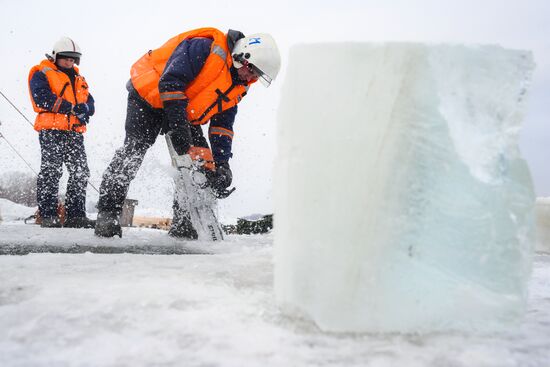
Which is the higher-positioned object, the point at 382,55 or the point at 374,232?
the point at 382,55

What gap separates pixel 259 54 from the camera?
315 cm

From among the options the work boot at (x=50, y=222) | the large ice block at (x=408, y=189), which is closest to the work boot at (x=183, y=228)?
the work boot at (x=50, y=222)

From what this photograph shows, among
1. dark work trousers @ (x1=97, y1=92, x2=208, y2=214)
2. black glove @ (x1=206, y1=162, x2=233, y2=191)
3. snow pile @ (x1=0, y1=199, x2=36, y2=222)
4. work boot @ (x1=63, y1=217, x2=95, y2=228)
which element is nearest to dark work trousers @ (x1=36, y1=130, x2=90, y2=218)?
work boot @ (x1=63, y1=217, x2=95, y2=228)

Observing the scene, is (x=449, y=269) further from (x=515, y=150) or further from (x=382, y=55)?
(x=382, y=55)

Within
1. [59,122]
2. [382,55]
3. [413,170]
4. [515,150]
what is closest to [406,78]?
[382,55]

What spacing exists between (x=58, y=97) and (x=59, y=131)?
37 centimetres

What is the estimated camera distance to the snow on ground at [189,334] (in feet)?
2.82

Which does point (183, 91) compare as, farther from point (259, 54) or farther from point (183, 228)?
point (183, 228)

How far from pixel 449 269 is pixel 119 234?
2.72 meters

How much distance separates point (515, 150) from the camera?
112 cm

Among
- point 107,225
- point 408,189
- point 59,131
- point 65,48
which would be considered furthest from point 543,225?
point 65,48

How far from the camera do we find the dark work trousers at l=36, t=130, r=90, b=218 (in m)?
4.54

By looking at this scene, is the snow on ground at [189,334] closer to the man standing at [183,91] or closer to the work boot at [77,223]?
the man standing at [183,91]

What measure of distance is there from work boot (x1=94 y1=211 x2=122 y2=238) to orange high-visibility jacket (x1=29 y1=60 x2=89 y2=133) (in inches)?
73.9
